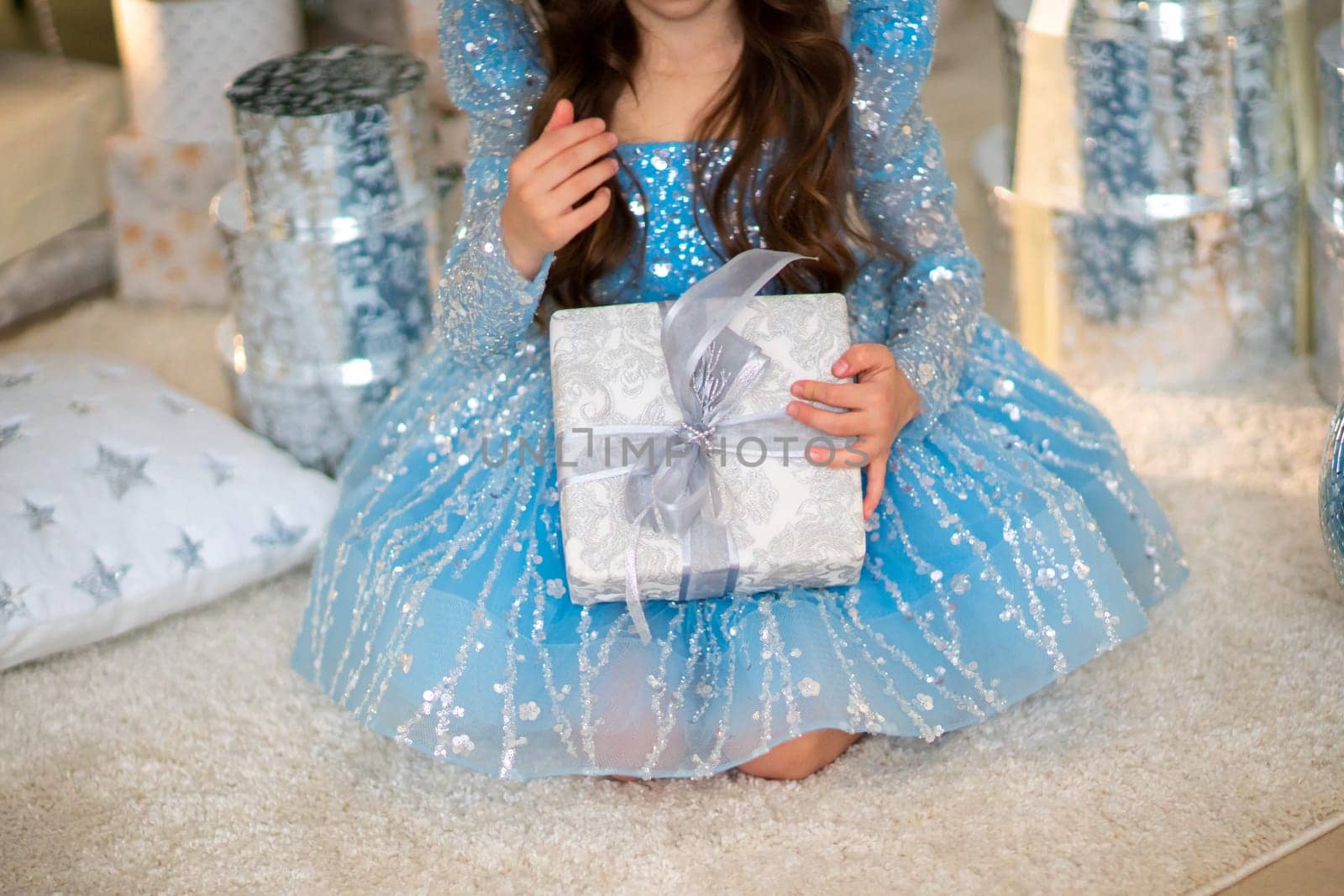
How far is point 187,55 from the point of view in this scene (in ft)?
6.17

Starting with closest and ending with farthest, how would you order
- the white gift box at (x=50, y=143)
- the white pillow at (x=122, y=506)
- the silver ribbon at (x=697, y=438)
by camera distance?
the silver ribbon at (x=697, y=438), the white pillow at (x=122, y=506), the white gift box at (x=50, y=143)

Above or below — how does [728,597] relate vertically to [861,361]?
below

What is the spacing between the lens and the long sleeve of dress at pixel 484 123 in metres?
1.19

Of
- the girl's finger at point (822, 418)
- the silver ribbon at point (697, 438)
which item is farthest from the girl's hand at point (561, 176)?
the girl's finger at point (822, 418)

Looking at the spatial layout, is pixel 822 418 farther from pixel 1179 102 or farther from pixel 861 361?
pixel 1179 102

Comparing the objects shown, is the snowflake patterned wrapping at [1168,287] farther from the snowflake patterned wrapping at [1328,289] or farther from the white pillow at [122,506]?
the white pillow at [122,506]

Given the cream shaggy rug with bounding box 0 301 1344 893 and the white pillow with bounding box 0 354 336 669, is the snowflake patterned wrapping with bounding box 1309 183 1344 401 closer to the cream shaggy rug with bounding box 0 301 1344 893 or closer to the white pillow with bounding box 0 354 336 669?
the cream shaggy rug with bounding box 0 301 1344 893

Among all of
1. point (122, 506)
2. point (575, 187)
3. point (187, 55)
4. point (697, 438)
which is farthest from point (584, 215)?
point (187, 55)

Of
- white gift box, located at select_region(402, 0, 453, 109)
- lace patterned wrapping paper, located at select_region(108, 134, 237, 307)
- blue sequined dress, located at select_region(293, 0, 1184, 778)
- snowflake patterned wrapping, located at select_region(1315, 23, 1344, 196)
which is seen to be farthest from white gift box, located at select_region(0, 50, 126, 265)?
snowflake patterned wrapping, located at select_region(1315, 23, 1344, 196)

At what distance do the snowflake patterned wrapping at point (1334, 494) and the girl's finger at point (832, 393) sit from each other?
1.35 ft

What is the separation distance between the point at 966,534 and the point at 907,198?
0.98ft

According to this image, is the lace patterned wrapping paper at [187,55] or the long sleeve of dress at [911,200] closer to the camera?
the long sleeve of dress at [911,200]

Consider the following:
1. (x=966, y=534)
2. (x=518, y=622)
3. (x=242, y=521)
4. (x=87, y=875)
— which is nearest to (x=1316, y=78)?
(x=966, y=534)

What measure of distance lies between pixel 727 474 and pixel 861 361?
0.13m
